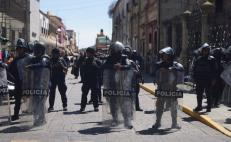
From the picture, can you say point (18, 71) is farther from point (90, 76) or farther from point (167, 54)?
Result: point (167, 54)

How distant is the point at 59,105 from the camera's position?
1709cm

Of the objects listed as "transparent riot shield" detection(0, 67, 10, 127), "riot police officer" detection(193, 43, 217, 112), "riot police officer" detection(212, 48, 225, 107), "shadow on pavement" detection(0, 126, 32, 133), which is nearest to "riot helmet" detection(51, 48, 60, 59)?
"transparent riot shield" detection(0, 67, 10, 127)

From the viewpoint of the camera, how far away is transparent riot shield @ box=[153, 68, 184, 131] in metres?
11.9

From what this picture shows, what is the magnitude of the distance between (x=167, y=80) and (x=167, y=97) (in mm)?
370

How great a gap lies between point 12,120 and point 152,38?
33.1 metres

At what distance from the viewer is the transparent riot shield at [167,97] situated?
11.9 m

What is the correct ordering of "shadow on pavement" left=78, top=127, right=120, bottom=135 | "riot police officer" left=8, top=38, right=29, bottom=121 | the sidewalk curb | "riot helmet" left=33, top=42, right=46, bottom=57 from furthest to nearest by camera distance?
"riot police officer" left=8, top=38, right=29, bottom=121, "riot helmet" left=33, top=42, right=46, bottom=57, the sidewalk curb, "shadow on pavement" left=78, top=127, right=120, bottom=135

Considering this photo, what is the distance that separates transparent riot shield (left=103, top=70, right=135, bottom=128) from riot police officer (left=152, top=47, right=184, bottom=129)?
1.87ft

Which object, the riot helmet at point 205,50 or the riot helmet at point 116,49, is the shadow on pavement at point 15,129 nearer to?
the riot helmet at point 116,49

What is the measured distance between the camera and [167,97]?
470 inches

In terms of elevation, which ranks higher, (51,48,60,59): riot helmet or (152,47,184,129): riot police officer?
(51,48,60,59): riot helmet

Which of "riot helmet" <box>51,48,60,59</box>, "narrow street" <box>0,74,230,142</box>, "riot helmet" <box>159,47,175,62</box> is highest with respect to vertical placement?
"riot helmet" <box>51,48,60,59</box>

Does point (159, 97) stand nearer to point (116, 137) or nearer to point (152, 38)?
point (116, 137)

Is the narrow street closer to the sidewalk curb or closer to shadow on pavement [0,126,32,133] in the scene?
shadow on pavement [0,126,32,133]
